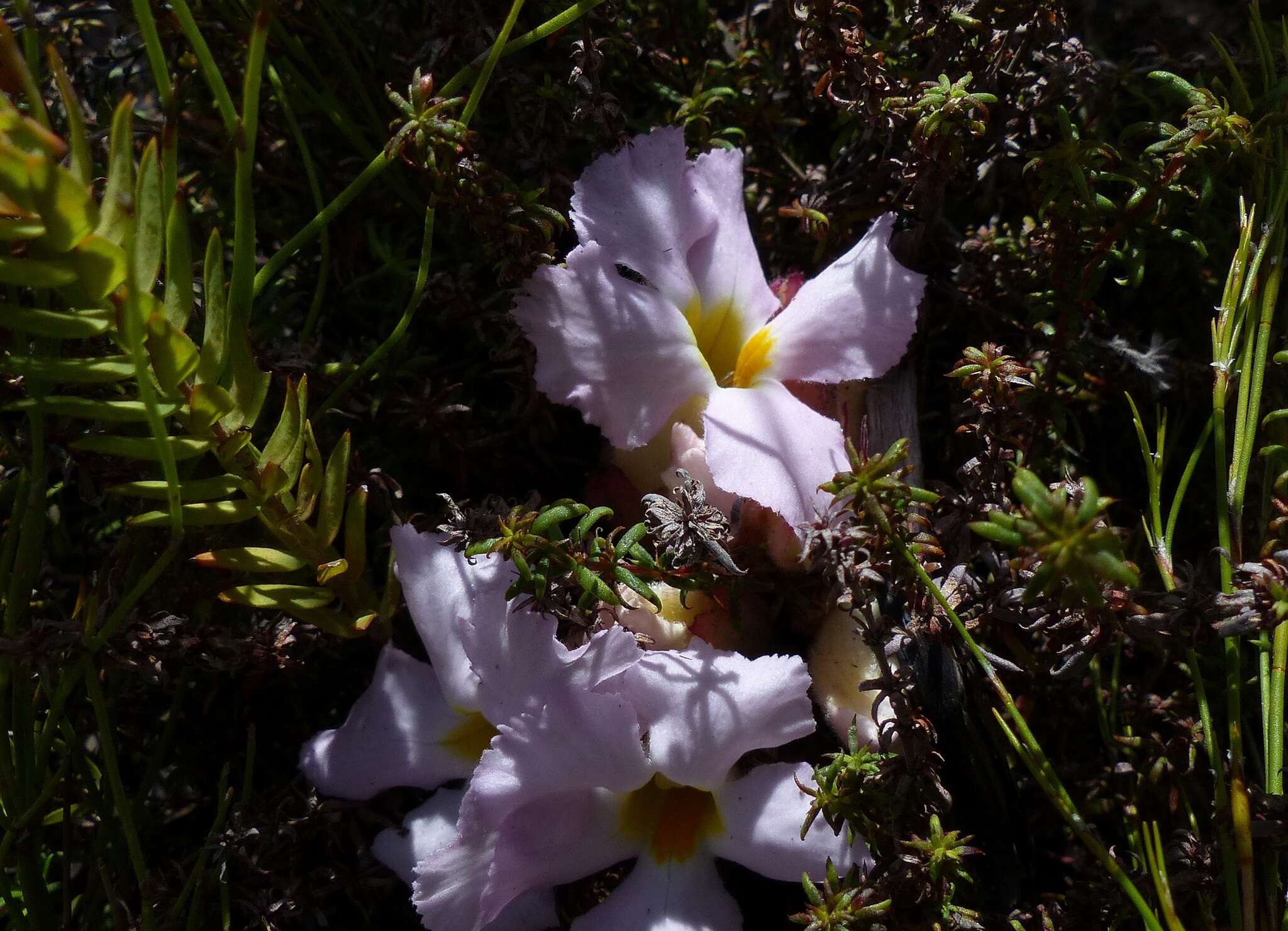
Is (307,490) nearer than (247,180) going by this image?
No

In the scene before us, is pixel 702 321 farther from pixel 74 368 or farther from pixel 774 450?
pixel 74 368

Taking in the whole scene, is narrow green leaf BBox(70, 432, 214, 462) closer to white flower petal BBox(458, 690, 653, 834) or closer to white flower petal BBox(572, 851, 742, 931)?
white flower petal BBox(458, 690, 653, 834)

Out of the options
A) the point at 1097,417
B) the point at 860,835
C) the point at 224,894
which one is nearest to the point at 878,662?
the point at 860,835

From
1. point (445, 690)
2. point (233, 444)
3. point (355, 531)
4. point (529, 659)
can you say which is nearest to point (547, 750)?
point (529, 659)

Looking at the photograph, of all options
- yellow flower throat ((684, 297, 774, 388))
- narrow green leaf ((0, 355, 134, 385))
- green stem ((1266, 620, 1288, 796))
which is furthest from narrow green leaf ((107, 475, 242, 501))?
green stem ((1266, 620, 1288, 796))

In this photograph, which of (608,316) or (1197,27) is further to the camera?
(1197,27)

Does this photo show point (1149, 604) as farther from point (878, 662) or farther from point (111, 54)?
point (111, 54)

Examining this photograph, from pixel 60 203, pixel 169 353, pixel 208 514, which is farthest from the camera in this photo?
pixel 208 514
